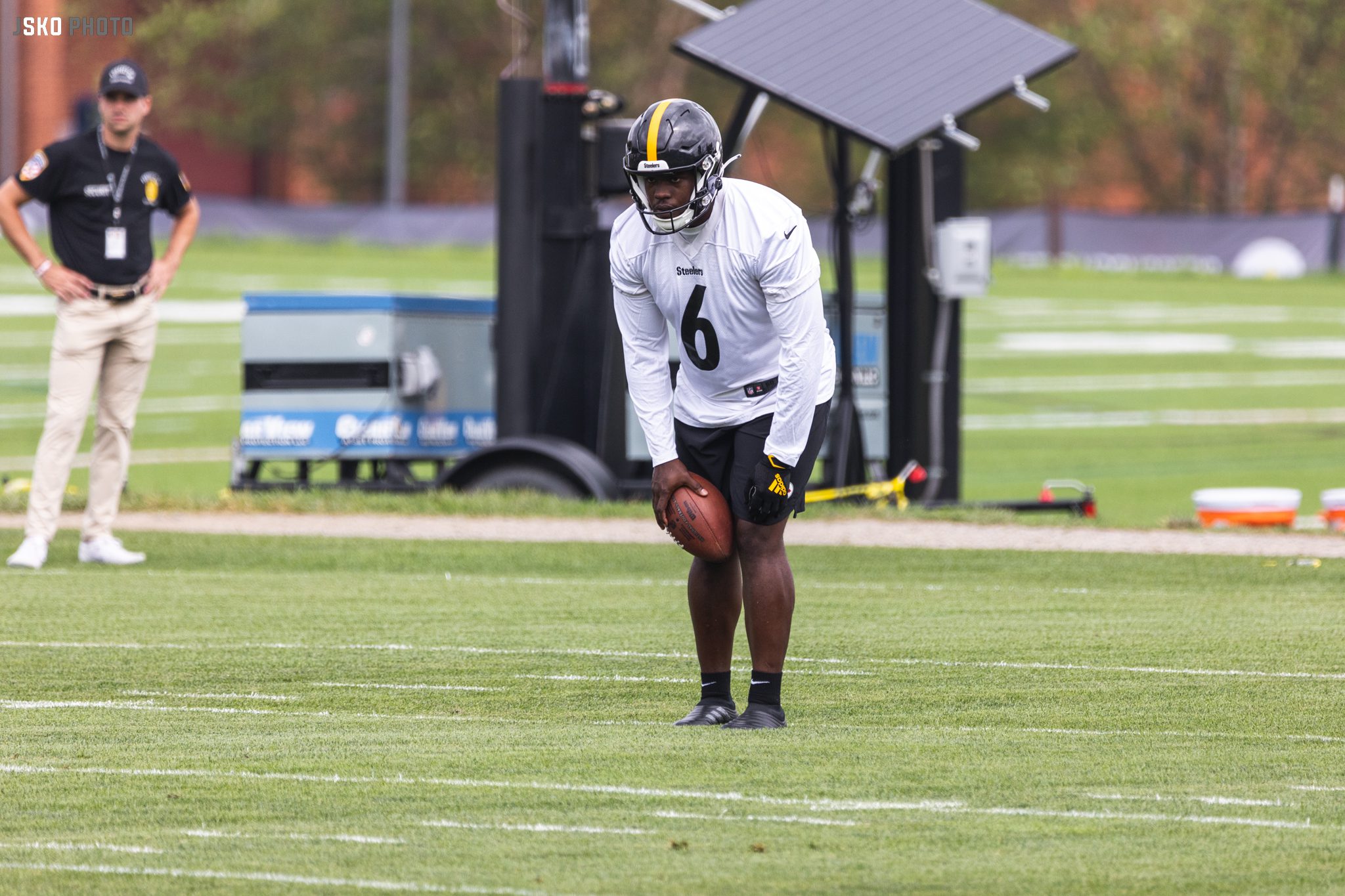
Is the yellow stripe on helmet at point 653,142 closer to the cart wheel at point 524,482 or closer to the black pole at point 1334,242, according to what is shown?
the cart wheel at point 524,482

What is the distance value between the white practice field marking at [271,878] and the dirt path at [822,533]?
25.2ft

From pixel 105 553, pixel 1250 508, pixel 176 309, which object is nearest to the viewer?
Answer: pixel 105 553

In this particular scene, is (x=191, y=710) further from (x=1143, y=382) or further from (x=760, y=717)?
(x=1143, y=382)

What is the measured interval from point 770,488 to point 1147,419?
2111 centimetres

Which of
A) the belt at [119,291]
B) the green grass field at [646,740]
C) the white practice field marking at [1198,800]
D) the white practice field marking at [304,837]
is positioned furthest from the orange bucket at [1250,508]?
the white practice field marking at [304,837]

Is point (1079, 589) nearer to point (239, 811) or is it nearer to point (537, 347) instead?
point (537, 347)

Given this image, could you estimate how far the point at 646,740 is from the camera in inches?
270

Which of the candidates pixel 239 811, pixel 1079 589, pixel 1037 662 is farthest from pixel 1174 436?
pixel 239 811

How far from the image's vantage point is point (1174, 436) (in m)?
25.4

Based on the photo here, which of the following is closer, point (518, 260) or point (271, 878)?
point (271, 878)

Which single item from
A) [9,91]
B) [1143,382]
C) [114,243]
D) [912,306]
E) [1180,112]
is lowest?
[1143,382]

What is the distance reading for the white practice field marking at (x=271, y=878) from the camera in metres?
5.08

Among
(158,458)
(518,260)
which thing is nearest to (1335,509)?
(518,260)

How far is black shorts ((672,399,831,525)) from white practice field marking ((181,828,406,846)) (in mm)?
1980
